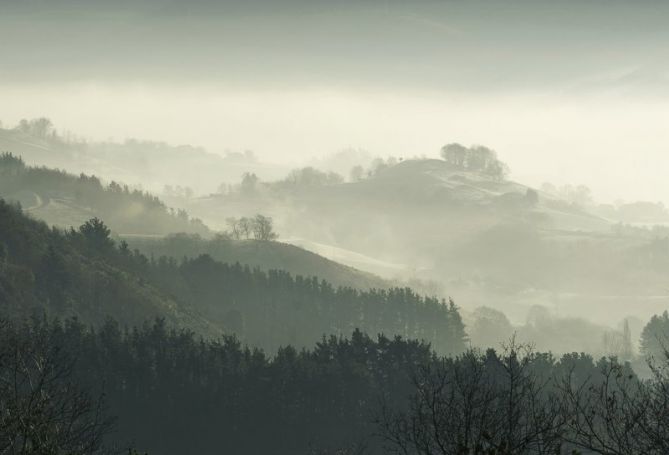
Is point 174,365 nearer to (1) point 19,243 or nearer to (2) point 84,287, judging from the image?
(2) point 84,287

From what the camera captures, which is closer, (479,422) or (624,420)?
(624,420)

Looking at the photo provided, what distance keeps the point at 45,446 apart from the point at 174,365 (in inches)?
3754

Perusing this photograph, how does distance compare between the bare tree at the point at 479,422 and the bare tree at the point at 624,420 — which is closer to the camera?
the bare tree at the point at 479,422

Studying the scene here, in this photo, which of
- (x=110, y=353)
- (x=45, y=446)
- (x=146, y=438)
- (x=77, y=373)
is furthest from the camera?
(x=110, y=353)

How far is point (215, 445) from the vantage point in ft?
367

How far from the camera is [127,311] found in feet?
621

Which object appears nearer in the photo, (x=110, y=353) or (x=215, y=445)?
(x=215, y=445)

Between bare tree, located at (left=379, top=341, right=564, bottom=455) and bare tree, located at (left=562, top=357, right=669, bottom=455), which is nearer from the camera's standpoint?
bare tree, located at (left=379, top=341, right=564, bottom=455)

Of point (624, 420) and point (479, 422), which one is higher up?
point (624, 420)

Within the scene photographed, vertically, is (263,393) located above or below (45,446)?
below

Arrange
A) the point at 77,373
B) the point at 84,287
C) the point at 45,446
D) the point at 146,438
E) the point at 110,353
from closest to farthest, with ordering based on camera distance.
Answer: the point at 45,446 → the point at 146,438 → the point at 77,373 → the point at 110,353 → the point at 84,287

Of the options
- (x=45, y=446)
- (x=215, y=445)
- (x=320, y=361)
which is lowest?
(x=215, y=445)

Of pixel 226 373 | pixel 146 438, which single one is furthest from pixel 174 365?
pixel 146 438

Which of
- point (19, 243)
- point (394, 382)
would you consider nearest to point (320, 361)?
point (394, 382)
